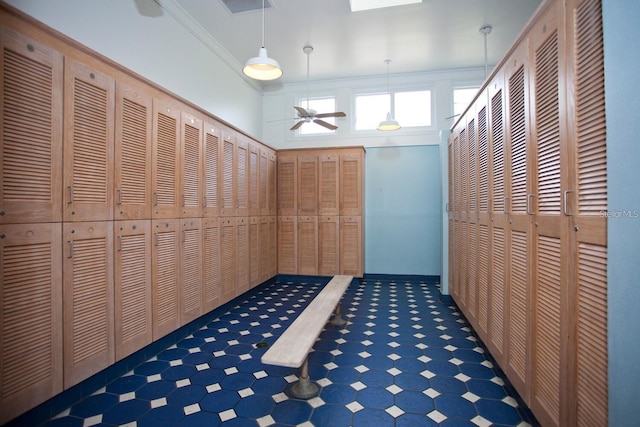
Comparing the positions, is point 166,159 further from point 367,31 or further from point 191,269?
point 367,31

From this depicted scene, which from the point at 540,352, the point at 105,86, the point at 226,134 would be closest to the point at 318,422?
the point at 540,352

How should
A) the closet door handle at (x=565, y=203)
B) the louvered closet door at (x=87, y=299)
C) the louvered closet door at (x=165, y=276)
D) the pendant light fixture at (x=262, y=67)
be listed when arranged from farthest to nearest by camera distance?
the pendant light fixture at (x=262, y=67) < the louvered closet door at (x=165, y=276) < the louvered closet door at (x=87, y=299) < the closet door handle at (x=565, y=203)

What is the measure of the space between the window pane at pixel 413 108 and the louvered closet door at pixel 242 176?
130 inches

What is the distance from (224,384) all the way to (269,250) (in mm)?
3390

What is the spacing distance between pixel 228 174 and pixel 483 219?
314 centimetres

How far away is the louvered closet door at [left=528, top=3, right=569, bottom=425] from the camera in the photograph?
5.19 ft

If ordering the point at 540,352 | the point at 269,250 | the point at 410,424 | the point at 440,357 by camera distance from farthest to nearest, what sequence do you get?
the point at 269,250 < the point at 440,357 < the point at 410,424 < the point at 540,352

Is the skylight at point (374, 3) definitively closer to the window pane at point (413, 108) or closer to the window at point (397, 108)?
the window at point (397, 108)

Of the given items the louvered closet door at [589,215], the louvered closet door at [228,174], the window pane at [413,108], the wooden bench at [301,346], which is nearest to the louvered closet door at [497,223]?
the louvered closet door at [589,215]

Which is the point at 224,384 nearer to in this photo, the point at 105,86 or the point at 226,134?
the point at 105,86

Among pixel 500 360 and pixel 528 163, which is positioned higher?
pixel 528 163

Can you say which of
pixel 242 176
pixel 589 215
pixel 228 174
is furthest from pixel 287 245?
pixel 589 215

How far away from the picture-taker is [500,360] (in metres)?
2.52

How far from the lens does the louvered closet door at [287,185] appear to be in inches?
244
